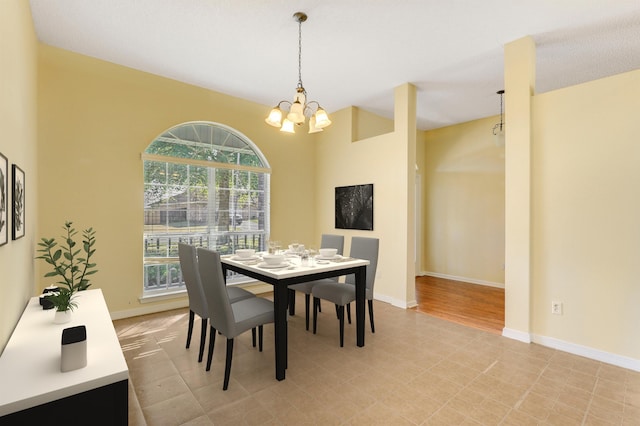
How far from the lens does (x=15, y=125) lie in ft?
6.17

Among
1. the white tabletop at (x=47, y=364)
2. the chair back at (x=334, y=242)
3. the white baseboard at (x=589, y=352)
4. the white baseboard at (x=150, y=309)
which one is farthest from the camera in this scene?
the chair back at (x=334, y=242)

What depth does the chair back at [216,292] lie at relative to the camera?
2141 mm

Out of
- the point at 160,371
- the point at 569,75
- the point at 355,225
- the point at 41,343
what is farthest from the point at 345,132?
the point at 41,343

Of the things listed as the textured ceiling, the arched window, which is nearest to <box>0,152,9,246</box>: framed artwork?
the textured ceiling

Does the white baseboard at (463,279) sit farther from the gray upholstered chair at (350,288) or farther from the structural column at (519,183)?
the gray upholstered chair at (350,288)

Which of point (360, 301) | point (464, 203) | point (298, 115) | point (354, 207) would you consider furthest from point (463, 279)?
point (298, 115)

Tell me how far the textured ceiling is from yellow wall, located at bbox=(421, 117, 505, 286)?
1.49 meters

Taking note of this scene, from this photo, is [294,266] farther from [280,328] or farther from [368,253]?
[368,253]

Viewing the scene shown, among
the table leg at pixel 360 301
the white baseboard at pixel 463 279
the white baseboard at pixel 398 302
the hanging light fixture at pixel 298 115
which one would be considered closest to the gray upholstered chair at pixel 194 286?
the table leg at pixel 360 301

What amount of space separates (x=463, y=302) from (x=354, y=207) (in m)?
2.07

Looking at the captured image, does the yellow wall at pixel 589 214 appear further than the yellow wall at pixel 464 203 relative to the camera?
No

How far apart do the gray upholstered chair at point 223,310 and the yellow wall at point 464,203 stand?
4.32 m

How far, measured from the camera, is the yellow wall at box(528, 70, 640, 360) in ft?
8.21

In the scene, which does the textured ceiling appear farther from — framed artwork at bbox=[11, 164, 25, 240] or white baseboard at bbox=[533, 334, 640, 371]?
white baseboard at bbox=[533, 334, 640, 371]
